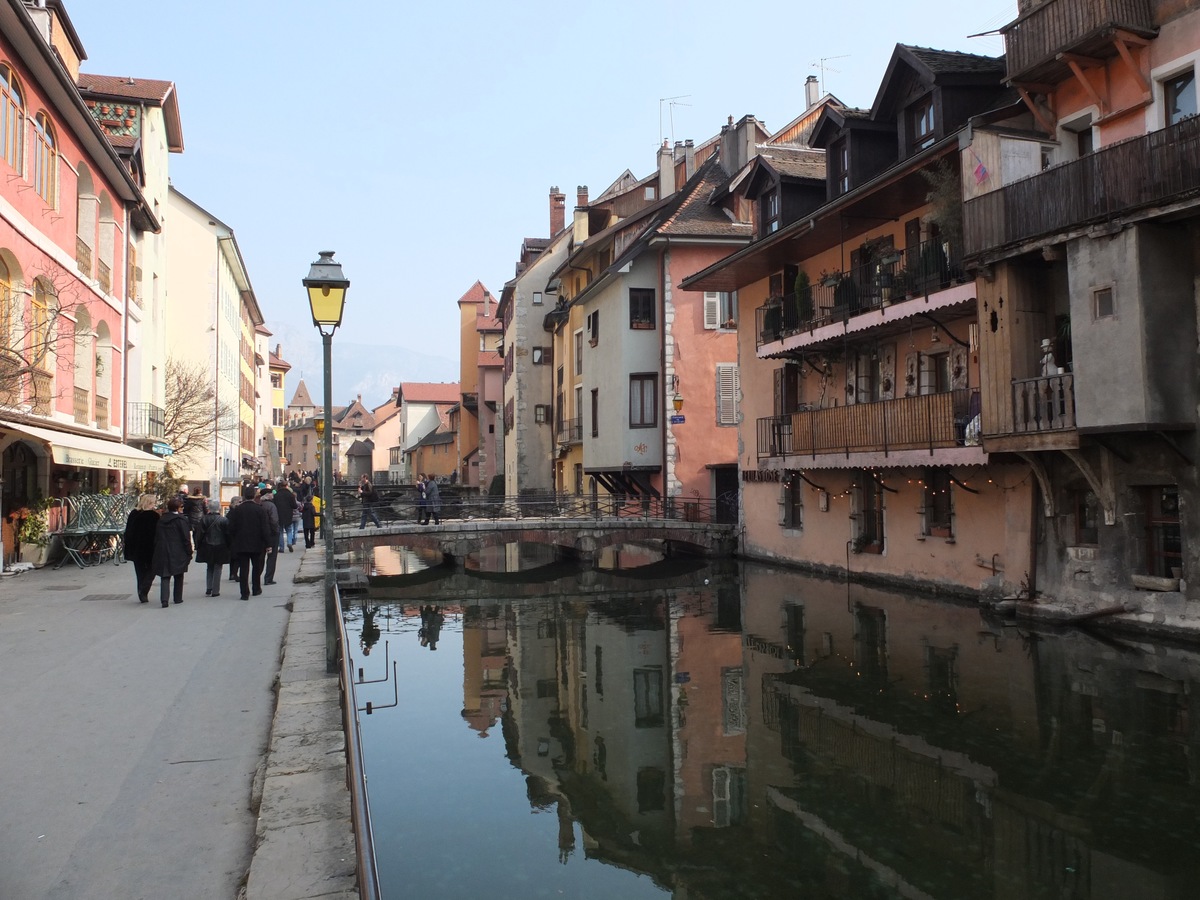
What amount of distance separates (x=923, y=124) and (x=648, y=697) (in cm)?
1448

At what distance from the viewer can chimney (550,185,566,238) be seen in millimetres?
56719

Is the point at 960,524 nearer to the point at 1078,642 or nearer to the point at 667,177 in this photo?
the point at 1078,642

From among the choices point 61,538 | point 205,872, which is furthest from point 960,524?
point 61,538

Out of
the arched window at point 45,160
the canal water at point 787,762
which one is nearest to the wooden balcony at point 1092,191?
the canal water at point 787,762

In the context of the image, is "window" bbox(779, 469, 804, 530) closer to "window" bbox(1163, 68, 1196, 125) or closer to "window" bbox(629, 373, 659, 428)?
"window" bbox(629, 373, 659, 428)

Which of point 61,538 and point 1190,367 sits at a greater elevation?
point 1190,367

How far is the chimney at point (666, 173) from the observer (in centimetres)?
3969

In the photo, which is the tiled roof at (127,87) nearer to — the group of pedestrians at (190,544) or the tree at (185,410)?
the tree at (185,410)

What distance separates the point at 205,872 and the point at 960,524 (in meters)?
17.1

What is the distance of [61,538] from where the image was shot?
2052 centimetres

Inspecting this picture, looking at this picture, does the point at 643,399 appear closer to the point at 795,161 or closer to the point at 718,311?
the point at 718,311

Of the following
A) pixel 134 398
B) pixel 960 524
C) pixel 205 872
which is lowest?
pixel 205 872

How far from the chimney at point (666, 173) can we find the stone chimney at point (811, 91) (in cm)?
613

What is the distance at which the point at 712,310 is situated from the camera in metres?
32.7
